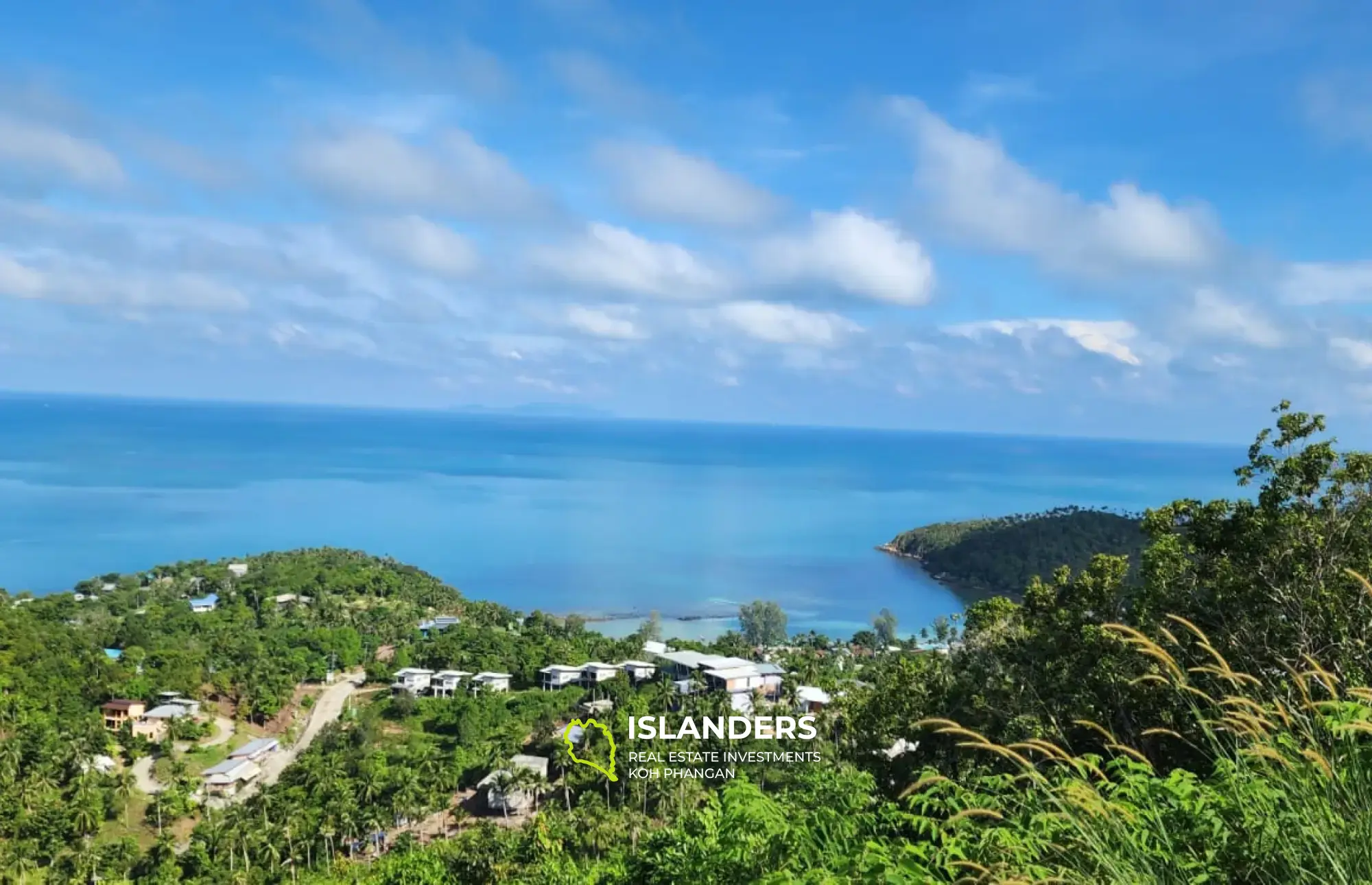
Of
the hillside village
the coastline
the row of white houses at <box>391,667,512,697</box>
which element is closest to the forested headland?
the hillside village

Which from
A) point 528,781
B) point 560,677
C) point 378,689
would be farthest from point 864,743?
point 378,689

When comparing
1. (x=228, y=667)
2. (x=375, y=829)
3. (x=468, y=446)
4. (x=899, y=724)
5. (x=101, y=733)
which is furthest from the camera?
(x=468, y=446)

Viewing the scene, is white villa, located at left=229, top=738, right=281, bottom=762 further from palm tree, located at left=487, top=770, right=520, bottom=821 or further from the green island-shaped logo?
the green island-shaped logo

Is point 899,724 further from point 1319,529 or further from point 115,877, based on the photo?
point 115,877

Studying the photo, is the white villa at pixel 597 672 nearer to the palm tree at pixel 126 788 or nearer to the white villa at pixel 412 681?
the white villa at pixel 412 681

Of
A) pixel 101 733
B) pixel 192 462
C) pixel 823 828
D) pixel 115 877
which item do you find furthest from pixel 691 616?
pixel 192 462

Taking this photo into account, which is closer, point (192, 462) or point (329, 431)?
point (192, 462)

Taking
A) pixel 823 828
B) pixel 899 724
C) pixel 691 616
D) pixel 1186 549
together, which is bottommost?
pixel 691 616
